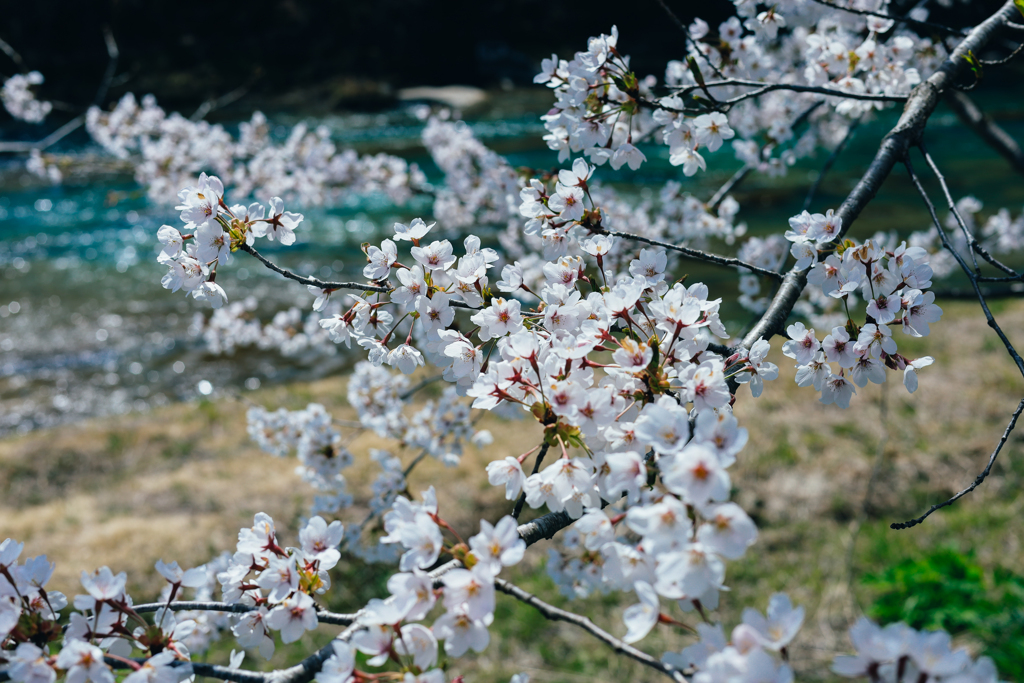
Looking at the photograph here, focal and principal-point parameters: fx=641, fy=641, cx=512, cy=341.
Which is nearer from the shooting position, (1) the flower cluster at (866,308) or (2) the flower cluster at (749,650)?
(2) the flower cluster at (749,650)

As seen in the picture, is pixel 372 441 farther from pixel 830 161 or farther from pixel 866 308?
pixel 866 308

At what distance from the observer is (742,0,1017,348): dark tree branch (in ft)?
4.08

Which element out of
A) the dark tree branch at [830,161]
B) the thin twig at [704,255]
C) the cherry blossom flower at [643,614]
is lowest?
the cherry blossom flower at [643,614]

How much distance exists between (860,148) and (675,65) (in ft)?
43.4

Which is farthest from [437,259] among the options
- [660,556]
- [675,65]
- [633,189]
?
[633,189]

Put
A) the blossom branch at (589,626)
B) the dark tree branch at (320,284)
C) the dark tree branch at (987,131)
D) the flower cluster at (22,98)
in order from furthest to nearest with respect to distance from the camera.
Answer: the flower cluster at (22,98)
the dark tree branch at (987,131)
the dark tree branch at (320,284)
the blossom branch at (589,626)

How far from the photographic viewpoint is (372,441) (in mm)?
5277

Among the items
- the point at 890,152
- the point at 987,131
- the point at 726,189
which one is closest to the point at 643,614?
the point at 890,152

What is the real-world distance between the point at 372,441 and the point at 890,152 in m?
4.53

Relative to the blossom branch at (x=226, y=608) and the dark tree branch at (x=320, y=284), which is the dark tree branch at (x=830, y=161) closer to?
the dark tree branch at (x=320, y=284)

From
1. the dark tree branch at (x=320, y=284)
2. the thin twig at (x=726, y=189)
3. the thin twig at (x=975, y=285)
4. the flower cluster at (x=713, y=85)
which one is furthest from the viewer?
the thin twig at (x=726, y=189)

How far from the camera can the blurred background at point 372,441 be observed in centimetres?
327

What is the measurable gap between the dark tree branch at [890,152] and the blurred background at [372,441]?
73 cm

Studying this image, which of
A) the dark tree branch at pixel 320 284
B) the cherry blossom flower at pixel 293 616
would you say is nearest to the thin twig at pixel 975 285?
the dark tree branch at pixel 320 284
